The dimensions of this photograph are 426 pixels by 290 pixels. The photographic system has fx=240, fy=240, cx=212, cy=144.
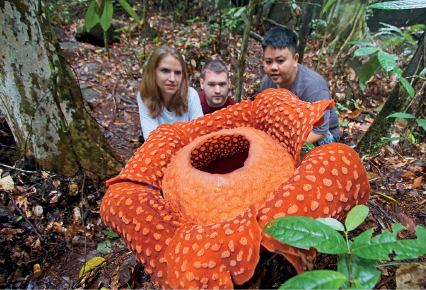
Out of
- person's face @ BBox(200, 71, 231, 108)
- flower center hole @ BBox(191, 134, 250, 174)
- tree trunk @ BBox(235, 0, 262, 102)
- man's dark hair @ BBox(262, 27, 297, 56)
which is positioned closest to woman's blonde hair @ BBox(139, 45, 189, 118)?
person's face @ BBox(200, 71, 231, 108)

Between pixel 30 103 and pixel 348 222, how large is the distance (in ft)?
9.89

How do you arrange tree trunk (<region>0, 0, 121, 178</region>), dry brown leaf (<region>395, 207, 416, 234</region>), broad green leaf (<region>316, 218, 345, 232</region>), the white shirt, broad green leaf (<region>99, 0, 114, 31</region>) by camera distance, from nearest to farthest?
1. broad green leaf (<region>316, 218, 345, 232</region>)
2. dry brown leaf (<region>395, 207, 416, 234</region>)
3. broad green leaf (<region>99, 0, 114, 31</region>)
4. tree trunk (<region>0, 0, 121, 178</region>)
5. the white shirt

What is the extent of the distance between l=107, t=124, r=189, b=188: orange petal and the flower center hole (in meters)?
0.19

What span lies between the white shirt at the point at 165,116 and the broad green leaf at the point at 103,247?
1718mm

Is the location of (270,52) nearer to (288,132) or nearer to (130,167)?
(288,132)

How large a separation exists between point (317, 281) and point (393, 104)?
2.46m

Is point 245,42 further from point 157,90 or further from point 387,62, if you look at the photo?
point 387,62

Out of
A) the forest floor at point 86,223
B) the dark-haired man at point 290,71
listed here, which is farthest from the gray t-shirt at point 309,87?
the forest floor at point 86,223

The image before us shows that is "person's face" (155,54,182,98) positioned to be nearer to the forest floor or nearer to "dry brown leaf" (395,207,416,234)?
the forest floor

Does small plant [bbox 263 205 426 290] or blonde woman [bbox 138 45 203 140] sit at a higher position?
small plant [bbox 263 205 426 290]

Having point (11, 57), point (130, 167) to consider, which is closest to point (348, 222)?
point (130, 167)

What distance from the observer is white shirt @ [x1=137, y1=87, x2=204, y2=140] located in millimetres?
3883

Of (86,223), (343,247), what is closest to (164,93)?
(86,223)

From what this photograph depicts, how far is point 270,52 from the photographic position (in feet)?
10.8
